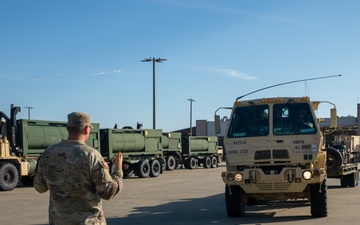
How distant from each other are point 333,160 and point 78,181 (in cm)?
1142

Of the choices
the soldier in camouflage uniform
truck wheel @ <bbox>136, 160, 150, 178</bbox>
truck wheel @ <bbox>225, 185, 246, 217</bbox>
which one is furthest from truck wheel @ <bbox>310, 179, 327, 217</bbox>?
truck wheel @ <bbox>136, 160, 150, 178</bbox>

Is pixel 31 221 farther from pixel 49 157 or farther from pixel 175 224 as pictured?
pixel 49 157

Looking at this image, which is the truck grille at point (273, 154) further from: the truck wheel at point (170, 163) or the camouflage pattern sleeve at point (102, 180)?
the truck wheel at point (170, 163)

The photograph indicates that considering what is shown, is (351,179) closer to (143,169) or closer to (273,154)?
(273,154)

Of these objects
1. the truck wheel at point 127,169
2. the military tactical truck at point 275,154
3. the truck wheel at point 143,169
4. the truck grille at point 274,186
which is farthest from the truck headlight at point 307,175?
the truck wheel at point 143,169

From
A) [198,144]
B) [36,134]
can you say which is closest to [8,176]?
[36,134]

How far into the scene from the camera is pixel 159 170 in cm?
3108

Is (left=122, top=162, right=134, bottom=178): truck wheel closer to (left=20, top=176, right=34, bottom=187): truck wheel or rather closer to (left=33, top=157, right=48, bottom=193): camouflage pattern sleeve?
(left=20, top=176, right=34, bottom=187): truck wheel

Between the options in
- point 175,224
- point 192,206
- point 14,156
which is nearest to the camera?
point 175,224

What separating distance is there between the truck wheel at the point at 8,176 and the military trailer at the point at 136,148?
23.0ft

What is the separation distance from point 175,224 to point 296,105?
12.1ft

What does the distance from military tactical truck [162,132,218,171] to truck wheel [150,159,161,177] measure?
427 cm

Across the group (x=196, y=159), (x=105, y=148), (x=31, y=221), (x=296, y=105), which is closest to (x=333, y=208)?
(x=296, y=105)

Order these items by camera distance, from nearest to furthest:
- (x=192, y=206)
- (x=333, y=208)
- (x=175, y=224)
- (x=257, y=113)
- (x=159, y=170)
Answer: (x=175, y=224) → (x=257, y=113) → (x=333, y=208) → (x=192, y=206) → (x=159, y=170)
